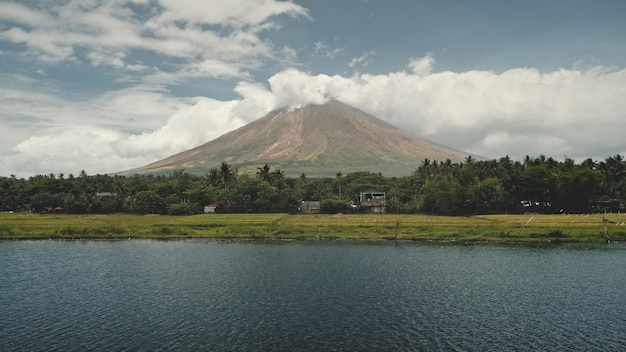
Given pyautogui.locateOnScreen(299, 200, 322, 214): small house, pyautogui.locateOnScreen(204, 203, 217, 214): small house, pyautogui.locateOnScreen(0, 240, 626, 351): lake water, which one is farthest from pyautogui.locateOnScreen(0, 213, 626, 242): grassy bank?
pyautogui.locateOnScreen(299, 200, 322, 214): small house

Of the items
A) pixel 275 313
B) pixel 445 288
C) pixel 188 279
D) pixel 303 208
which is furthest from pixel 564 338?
pixel 303 208

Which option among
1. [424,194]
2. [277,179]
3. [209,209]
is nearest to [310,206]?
[277,179]

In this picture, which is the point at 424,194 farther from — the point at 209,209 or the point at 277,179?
the point at 209,209

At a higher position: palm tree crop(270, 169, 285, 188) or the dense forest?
palm tree crop(270, 169, 285, 188)

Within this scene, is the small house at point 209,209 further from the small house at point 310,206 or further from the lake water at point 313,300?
the lake water at point 313,300

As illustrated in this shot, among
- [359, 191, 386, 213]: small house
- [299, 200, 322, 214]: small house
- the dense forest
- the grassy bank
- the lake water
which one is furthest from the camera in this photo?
[359, 191, 386, 213]: small house

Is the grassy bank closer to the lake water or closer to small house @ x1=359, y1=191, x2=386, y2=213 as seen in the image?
the lake water

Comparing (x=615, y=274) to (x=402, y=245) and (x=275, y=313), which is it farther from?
(x=275, y=313)
